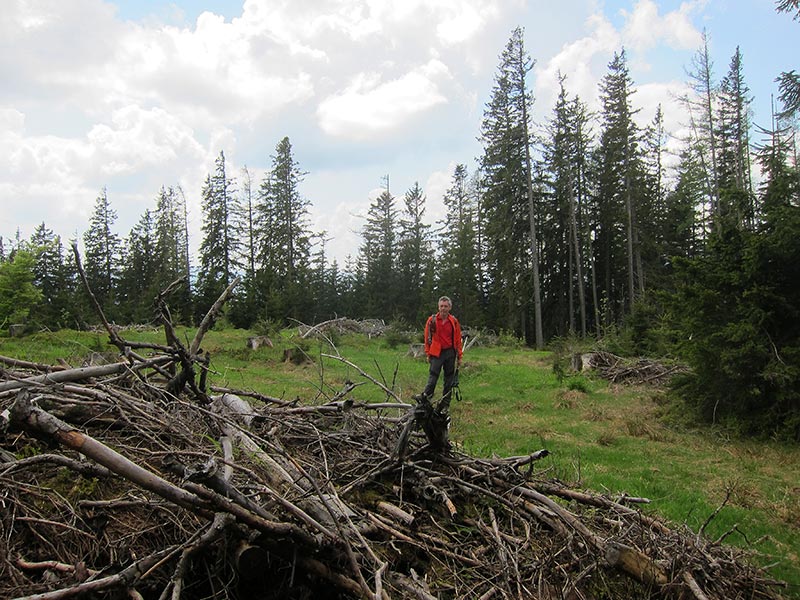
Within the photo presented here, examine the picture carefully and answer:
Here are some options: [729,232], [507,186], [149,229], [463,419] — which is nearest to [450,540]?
[463,419]

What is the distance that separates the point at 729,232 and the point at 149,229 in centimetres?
5410

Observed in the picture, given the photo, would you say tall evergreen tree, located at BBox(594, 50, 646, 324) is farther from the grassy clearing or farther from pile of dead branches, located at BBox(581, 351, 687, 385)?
the grassy clearing

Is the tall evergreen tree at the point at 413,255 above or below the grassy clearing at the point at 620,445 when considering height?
above

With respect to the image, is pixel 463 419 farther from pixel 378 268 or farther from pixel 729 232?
pixel 378 268

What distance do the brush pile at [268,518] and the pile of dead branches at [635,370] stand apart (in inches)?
418

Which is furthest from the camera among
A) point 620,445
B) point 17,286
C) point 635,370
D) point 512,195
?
point 512,195

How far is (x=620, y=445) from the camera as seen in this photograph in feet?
26.2

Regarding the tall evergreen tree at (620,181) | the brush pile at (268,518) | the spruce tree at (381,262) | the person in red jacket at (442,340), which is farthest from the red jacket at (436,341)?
the spruce tree at (381,262)

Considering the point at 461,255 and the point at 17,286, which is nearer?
the point at 17,286

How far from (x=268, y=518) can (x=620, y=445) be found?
721 centimetres

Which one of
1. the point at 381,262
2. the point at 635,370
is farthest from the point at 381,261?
the point at 635,370

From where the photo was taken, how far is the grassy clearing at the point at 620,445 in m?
5.07

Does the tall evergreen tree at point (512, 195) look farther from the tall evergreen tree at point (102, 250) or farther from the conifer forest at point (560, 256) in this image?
the tall evergreen tree at point (102, 250)

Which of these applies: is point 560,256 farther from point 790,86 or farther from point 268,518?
point 268,518
